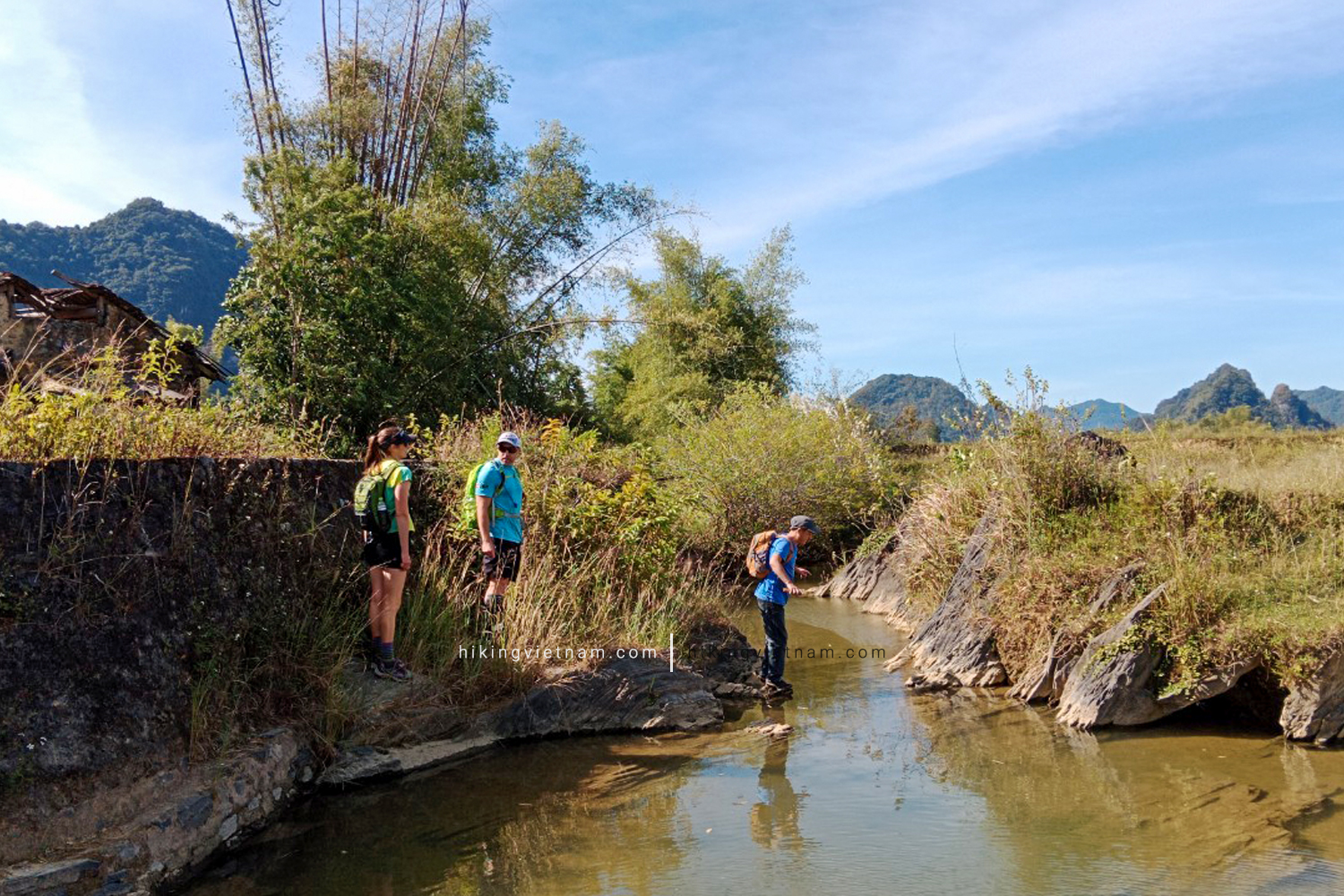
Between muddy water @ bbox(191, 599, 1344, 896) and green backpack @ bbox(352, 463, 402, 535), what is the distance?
6.14 ft

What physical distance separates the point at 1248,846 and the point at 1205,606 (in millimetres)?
3044

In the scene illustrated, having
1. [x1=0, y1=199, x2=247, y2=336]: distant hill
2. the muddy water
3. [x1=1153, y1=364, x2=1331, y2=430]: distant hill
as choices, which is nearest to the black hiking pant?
the muddy water

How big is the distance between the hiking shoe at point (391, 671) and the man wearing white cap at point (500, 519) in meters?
0.96

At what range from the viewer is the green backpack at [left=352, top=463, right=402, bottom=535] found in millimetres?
7363

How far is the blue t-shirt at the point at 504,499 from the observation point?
8078 millimetres

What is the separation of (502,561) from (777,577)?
2428mm

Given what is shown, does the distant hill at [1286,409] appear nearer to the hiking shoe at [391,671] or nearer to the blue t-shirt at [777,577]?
the blue t-shirt at [777,577]

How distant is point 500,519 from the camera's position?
27.0 feet

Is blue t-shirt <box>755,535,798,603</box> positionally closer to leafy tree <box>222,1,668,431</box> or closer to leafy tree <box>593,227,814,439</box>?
leafy tree <box>222,1,668,431</box>

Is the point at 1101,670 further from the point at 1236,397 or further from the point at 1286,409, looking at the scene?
the point at 1236,397

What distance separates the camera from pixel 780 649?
9320mm

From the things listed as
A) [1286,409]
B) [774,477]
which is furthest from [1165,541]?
[1286,409]

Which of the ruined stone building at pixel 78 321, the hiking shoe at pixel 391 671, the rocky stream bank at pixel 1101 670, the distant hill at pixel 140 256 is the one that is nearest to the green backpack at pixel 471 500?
the hiking shoe at pixel 391 671

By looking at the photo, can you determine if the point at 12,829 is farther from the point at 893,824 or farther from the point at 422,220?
the point at 422,220
